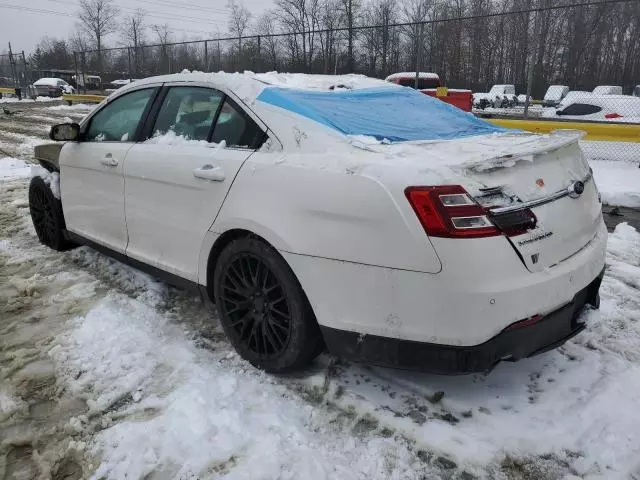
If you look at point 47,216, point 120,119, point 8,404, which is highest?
point 120,119

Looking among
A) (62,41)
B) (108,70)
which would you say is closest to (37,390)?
(108,70)

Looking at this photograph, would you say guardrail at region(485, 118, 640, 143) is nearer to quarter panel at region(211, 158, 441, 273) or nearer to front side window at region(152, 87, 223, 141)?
front side window at region(152, 87, 223, 141)

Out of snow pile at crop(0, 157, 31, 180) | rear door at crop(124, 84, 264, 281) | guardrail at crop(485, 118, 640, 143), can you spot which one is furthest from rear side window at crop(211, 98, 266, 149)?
snow pile at crop(0, 157, 31, 180)

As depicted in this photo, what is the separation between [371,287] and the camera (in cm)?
227

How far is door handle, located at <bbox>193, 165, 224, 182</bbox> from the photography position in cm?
286

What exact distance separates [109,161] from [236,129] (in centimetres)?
131

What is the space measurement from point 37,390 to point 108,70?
959 inches

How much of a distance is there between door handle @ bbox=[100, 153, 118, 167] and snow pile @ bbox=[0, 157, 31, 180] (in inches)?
231

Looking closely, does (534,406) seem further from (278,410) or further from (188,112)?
(188,112)

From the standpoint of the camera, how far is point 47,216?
16.0 feet

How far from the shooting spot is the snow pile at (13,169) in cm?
873

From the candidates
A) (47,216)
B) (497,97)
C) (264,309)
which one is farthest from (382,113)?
(497,97)

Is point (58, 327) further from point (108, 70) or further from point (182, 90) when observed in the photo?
point (108, 70)

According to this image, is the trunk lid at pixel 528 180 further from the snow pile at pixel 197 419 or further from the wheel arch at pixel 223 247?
the snow pile at pixel 197 419
